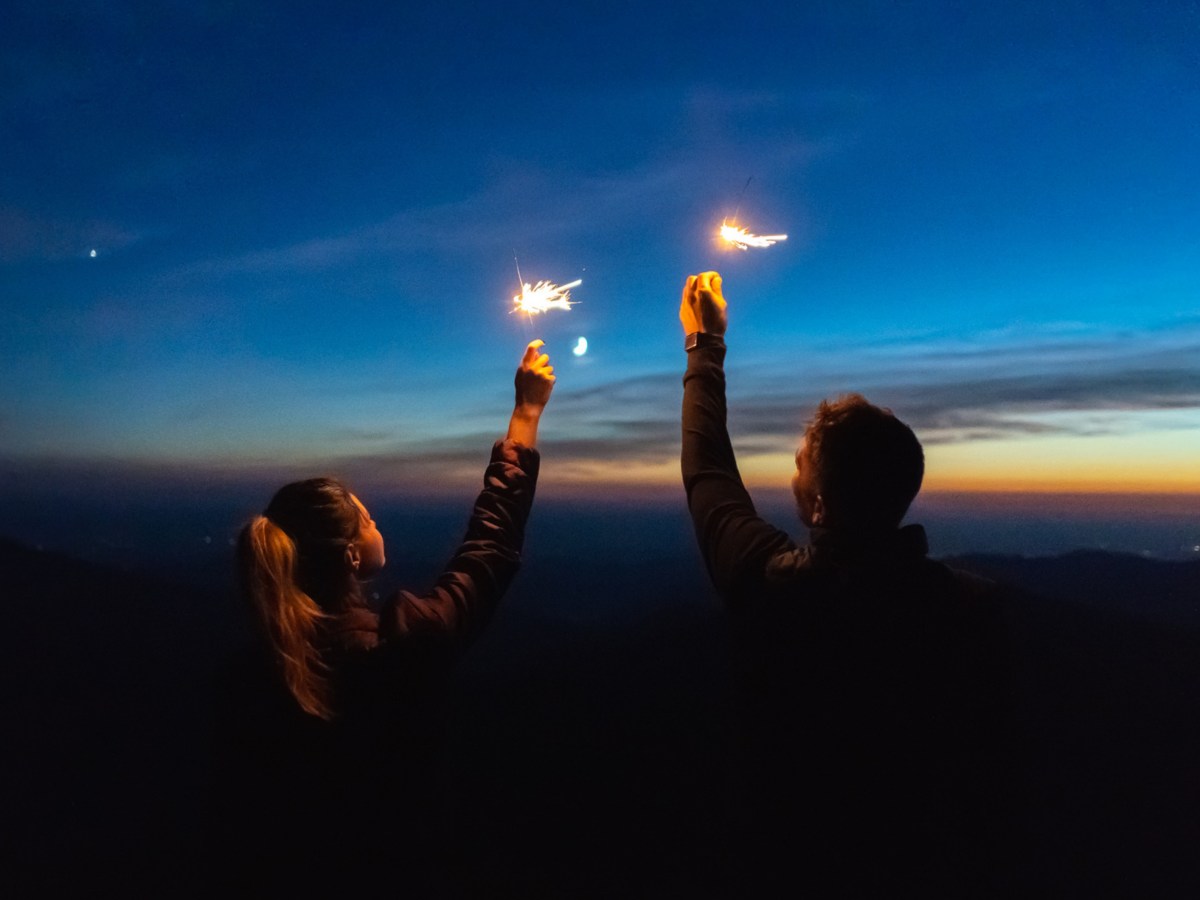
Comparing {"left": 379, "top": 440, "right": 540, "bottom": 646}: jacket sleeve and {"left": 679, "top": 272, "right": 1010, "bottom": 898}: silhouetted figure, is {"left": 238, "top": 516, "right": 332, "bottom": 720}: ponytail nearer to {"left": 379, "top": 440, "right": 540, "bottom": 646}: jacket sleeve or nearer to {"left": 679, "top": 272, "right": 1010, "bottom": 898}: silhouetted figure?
{"left": 379, "top": 440, "right": 540, "bottom": 646}: jacket sleeve

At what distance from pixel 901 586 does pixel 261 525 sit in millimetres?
1524

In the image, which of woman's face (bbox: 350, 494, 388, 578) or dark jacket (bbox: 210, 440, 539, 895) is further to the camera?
woman's face (bbox: 350, 494, 388, 578)

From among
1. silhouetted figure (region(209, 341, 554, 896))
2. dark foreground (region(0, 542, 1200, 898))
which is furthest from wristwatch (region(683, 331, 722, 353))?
dark foreground (region(0, 542, 1200, 898))

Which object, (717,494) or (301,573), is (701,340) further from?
(301,573)

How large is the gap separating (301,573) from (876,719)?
1.42 meters

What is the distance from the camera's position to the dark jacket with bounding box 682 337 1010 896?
1.53 m

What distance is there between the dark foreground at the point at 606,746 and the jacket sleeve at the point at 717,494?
1867 millimetres

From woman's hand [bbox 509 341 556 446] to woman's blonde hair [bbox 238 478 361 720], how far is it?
1.96 feet

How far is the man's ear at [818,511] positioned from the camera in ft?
5.47

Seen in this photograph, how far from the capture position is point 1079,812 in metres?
4.31

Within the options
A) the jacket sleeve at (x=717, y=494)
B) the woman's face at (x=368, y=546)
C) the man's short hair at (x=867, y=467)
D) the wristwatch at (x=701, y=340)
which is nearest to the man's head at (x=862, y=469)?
the man's short hair at (x=867, y=467)

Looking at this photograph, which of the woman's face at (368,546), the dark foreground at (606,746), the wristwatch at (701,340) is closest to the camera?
the woman's face at (368,546)

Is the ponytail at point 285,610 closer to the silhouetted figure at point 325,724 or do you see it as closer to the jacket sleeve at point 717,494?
the silhouetted figure at point 325,724

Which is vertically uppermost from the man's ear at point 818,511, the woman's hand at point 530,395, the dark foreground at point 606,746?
the woman's hand at point 530,395
